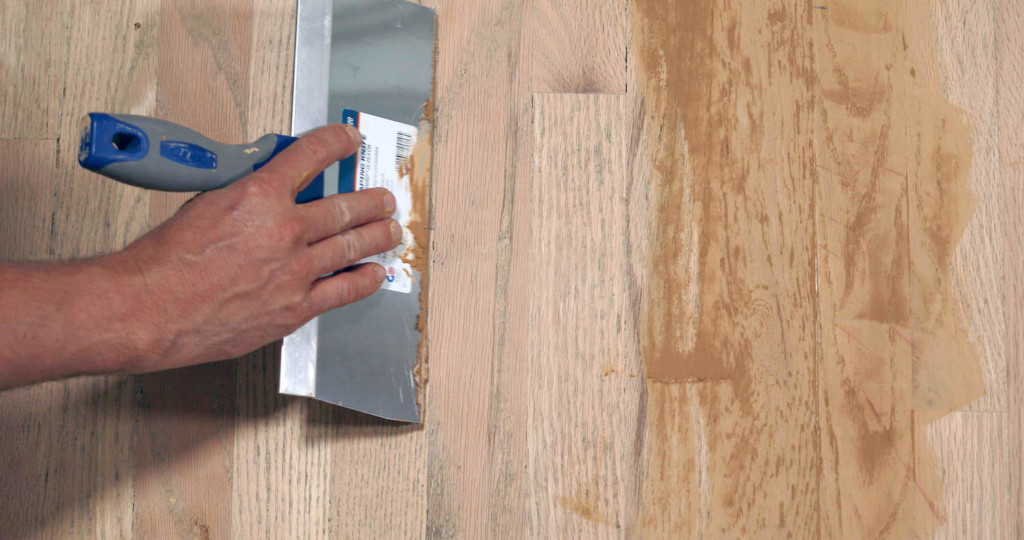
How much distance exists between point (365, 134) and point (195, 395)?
359 mm

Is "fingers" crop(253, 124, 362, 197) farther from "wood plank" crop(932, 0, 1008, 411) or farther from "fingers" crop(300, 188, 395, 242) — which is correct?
"wood plank" crop(932, 0, 1008, 411)

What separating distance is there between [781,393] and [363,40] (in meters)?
0.60

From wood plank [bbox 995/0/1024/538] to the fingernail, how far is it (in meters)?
0.73

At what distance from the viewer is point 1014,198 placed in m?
0.75

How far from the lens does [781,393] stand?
28.5 inches

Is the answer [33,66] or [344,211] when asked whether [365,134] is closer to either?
[344,211]

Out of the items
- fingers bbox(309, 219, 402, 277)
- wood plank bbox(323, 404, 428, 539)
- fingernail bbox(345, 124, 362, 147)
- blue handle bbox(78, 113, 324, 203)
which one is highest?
fingernail bbox(345, 124, 362, 147)

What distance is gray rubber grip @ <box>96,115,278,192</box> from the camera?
0.50 metres

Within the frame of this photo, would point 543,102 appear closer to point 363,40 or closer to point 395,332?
point 363,40

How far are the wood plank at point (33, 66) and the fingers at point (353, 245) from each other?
45cm

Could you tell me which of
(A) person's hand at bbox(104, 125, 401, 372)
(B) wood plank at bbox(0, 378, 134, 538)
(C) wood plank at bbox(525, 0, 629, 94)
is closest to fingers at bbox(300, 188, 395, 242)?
(A) person's hand at bbox(104, 125, 401, 372)

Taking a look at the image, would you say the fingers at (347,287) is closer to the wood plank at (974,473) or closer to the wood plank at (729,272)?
the wood plank at (729,272)

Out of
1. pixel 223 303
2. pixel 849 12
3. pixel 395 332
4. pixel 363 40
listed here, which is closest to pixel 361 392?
pixel 395 332

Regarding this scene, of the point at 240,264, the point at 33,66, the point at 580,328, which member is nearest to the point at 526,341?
the point at 580,328
